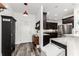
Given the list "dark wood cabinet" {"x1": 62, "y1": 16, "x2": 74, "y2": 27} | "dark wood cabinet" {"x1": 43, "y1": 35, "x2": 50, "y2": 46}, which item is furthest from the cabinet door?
"dark wood cabinet" {"x1": 62, "y1": 16, "x2": 74, "y2": 27}

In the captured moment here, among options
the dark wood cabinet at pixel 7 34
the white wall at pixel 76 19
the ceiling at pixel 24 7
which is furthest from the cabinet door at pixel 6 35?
the white wall at pixel 76 19

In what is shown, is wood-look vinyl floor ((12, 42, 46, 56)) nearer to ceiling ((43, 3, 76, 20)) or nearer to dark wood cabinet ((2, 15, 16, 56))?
dark wood cabinet ((2, 15, 16, 56))

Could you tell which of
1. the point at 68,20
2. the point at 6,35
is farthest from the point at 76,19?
the point at 6,35

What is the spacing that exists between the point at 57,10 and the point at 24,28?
827mm

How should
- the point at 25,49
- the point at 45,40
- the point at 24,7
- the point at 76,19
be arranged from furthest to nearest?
the point at 25,49
the point at 45,40
the point at 24,7
the point at 76,19

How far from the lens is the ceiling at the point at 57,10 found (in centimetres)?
196

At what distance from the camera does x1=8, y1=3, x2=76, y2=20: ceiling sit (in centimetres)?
198

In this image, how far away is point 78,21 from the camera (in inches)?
74.8

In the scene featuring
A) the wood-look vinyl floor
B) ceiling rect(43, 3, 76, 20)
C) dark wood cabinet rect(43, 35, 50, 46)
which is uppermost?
ceiling rect(43, 3, 76, 20)

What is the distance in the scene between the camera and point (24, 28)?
2.28m

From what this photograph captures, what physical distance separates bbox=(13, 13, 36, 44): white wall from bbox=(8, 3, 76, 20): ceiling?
0.17m

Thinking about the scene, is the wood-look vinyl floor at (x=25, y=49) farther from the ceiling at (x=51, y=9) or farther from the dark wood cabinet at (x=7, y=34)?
the ceiling at (x=51, y=9)

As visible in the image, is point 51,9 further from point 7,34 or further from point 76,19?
point 7,34

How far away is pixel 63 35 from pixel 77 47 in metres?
0.37
